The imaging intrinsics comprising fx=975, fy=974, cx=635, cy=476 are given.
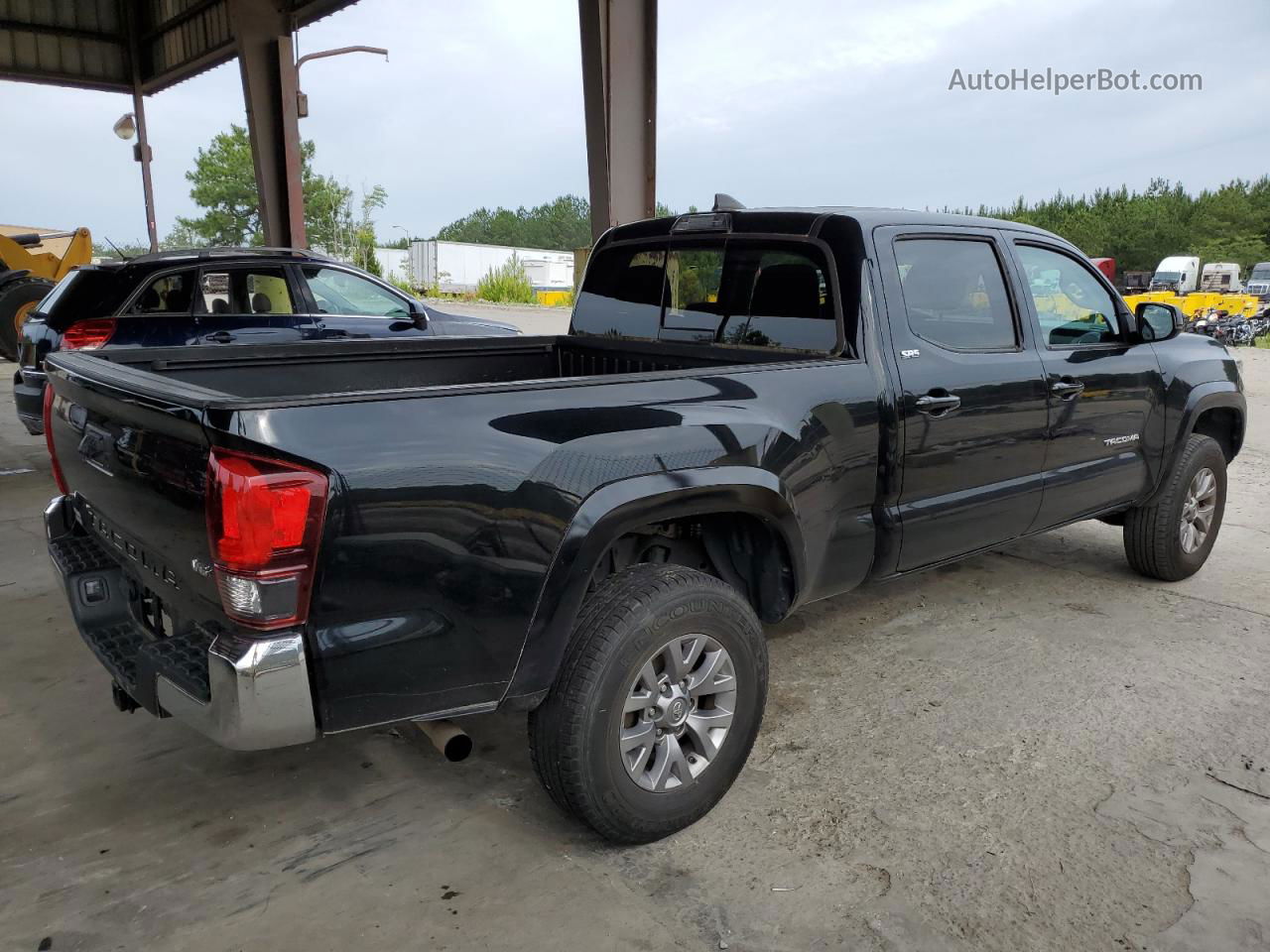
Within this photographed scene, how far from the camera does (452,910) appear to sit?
246 centimetres

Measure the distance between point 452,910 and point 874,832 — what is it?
3.94 ft

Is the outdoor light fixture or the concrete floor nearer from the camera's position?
the concrete floor

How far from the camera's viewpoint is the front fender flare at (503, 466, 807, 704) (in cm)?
241

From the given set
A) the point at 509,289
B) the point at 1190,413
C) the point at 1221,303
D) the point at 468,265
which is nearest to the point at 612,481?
the point at 1190,413

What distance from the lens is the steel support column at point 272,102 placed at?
Result: 12445mm

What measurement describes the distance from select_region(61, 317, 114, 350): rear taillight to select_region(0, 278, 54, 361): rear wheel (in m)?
5.33

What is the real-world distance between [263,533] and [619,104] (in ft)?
20.1

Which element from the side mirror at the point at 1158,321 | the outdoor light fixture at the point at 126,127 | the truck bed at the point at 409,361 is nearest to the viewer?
the truck bed at the point at 409,361

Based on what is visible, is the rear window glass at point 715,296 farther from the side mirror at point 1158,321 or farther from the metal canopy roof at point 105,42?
the metal canopy roof at point 105,42

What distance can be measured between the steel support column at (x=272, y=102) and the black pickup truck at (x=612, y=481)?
9780 millimetres

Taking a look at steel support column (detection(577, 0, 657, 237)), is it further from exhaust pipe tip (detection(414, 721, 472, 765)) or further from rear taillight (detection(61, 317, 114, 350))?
exhaust pipe tip (detection(414, 721, 472, 765))

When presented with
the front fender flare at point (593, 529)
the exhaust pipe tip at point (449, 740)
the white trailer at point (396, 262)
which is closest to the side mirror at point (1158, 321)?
the front fender flare at point (593, 529)

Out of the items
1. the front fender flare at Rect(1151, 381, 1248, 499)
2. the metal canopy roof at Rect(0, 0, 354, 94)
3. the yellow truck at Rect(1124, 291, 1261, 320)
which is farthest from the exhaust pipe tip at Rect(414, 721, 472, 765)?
the yellow truck at Rect(1124, 291, 1261, 320)

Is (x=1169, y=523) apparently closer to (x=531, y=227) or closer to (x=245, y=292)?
(x=245, y=292)
